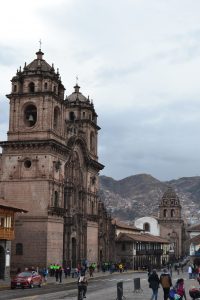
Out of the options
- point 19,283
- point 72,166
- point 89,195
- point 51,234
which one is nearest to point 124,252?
point 89,195

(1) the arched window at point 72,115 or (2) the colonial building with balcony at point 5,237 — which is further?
(1) the arched window at point 72,115

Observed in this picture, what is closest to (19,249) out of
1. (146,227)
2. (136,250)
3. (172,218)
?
(136,250)

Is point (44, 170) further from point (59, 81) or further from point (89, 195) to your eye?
point (89, 195)

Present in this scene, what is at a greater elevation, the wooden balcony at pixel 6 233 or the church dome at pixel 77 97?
the church dome at pixel 77 97

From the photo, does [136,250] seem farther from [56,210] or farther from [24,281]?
[24,281]

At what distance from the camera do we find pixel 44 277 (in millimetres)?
48062

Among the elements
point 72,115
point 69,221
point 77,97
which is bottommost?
point 69,221

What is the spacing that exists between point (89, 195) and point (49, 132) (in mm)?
16348

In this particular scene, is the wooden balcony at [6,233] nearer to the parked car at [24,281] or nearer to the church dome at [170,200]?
the parked car at [24,281]

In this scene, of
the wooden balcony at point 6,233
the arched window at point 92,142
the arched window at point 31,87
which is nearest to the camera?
the wooden balcony at point 6,233

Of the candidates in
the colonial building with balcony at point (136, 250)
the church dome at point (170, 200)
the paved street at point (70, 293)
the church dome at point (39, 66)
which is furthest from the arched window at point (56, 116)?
the church dome at point (170, 200)

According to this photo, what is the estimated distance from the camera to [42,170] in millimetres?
56906

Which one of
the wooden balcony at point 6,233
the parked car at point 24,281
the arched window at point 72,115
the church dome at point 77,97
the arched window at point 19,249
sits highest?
the church dome at point 77,97

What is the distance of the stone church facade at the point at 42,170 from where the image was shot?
55438 millimetres
